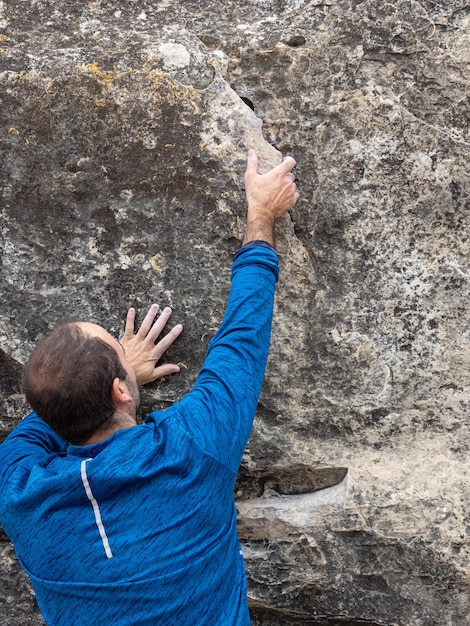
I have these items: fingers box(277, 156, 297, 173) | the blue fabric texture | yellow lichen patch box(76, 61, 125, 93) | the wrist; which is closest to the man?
the blue fabric texture

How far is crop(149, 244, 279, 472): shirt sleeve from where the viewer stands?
5.09 ft

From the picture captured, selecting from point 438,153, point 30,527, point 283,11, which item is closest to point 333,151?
point 438,153

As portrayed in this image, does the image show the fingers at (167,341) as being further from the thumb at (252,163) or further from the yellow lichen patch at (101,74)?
the yellow lichen patch at (101,74)

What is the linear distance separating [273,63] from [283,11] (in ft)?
0.47

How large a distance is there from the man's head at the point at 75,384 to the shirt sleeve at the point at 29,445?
10 cm

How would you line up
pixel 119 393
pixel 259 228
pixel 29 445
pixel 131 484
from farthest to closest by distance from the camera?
pixel 259 228
pixel 29 445
pixel 119 393
pixel 131 484

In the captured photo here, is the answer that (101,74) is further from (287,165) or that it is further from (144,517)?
(144,517)

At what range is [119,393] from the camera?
159 cm

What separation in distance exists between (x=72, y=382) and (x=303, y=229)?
0.76m

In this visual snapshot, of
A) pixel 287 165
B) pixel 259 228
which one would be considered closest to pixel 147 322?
pixel 259 228

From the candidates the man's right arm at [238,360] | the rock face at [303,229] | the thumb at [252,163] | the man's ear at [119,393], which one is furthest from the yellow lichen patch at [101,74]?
the man's ear at [119,393]

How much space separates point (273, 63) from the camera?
6.51 ft

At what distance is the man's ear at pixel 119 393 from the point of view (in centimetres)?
158

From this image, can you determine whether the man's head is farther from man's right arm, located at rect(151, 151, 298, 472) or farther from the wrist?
the wrist
